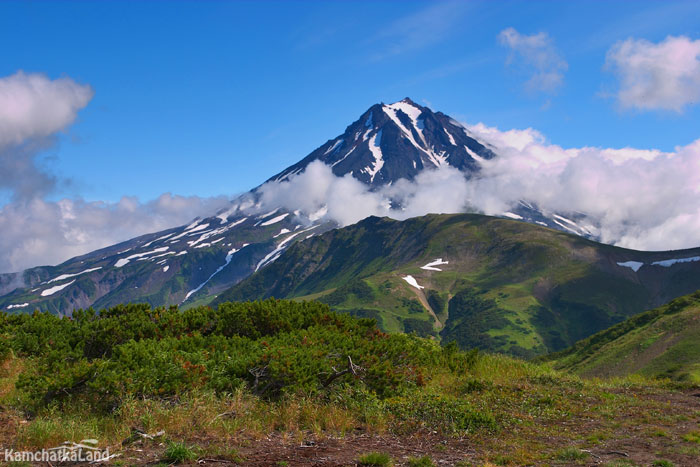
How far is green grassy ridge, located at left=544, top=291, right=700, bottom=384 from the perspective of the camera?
43.2m

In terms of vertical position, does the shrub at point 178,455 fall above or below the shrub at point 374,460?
above

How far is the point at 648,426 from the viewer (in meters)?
13.8

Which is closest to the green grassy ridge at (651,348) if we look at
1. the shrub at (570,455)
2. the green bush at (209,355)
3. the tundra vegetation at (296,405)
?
the tundra vegetation at (296,405)

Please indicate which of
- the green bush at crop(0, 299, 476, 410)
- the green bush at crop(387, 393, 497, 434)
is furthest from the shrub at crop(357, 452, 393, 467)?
the green bush at crop(0, 299, 476, 410)

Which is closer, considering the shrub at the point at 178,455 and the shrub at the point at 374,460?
the shrub at the point at 178,455

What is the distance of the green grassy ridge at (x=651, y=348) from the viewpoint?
43219mm

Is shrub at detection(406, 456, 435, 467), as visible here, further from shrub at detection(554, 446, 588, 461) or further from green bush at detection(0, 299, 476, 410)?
green bush at detection(0, 299, 476, 410)

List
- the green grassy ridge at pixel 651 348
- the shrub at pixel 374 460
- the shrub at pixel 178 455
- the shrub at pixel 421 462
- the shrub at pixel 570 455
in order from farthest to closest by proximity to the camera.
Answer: the green grassy ridge at pixel 651 348 → the shrub at pixel 570 455 → the shrub at pixel 421 462 → the shrub at pixel 374 460 → the shrub at pixel 178 455

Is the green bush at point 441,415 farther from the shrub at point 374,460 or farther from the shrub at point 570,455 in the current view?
the shrub at point 374,460

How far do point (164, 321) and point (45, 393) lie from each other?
7139 millimetres

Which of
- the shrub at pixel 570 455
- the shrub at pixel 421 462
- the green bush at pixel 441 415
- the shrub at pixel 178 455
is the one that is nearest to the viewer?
the shrub at pixel 178 455

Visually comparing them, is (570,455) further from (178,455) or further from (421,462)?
(178,455)

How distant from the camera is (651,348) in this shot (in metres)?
49.9

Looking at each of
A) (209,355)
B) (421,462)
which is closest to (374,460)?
(421,462)
